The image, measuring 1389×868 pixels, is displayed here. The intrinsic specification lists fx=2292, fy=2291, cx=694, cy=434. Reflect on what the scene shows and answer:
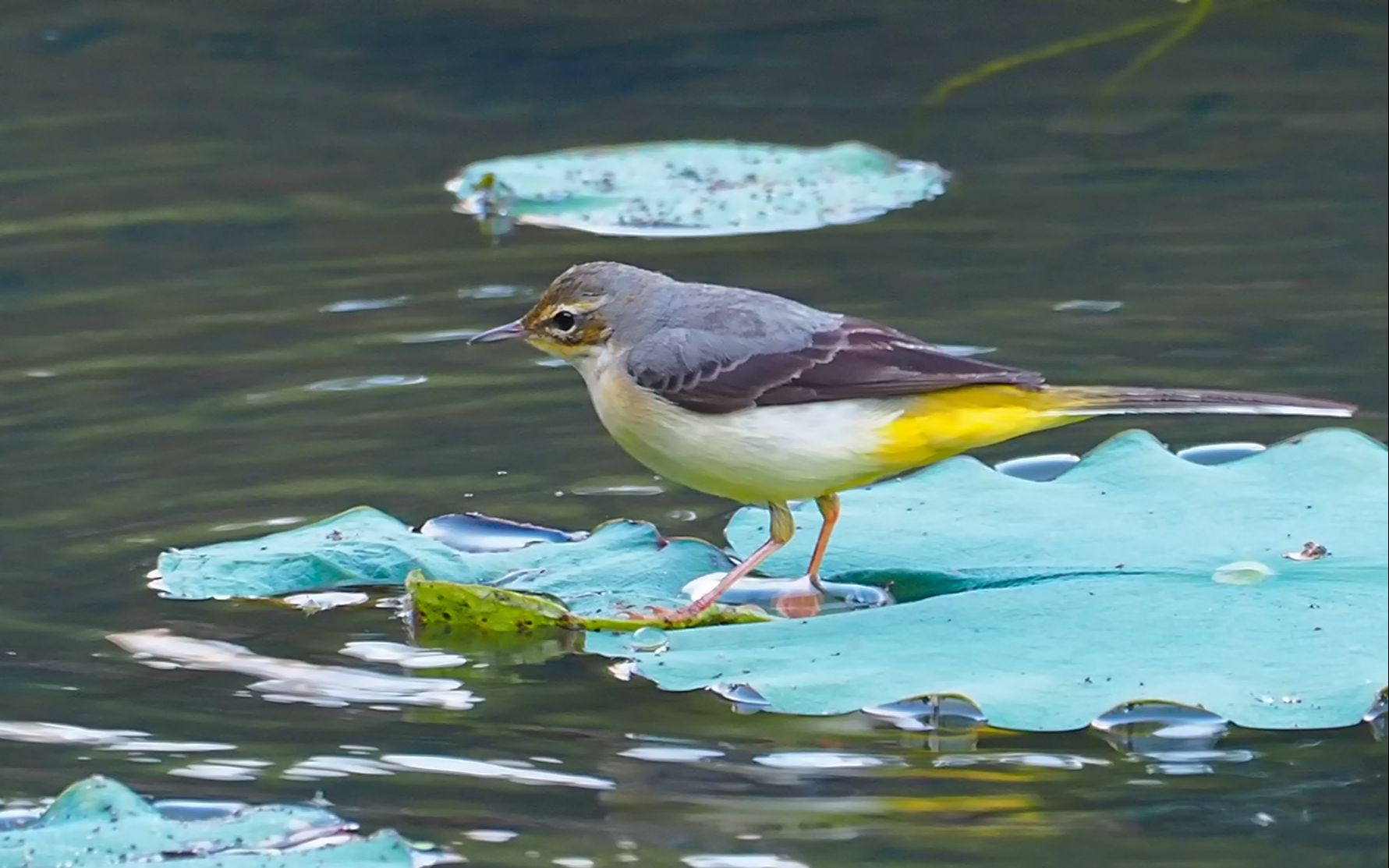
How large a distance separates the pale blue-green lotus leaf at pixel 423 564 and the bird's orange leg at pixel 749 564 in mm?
116

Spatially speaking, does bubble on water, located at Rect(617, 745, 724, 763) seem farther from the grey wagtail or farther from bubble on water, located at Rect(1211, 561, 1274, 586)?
bubble on water, located at Rect(1211, 561, 1274, 586)

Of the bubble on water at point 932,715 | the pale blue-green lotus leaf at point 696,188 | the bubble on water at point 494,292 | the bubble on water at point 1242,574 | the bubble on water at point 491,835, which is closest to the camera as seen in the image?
the bubble on water at point 491,835

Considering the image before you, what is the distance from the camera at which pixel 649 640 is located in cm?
667

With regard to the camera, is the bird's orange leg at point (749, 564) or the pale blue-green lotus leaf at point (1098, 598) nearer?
the pale blue-green lotus leaf at point (1098, 598)

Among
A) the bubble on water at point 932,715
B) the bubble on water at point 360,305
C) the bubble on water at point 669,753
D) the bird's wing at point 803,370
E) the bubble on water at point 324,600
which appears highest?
the bird's wing at point 803,370

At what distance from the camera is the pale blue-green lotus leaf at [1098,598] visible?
6047mm

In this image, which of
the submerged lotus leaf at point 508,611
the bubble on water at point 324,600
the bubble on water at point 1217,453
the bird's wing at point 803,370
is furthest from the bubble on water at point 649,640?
the bubble on water at point 1217,453

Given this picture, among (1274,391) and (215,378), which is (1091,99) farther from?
(215,378)

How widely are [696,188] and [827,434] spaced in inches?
234

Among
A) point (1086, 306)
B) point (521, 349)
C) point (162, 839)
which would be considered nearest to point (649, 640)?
point (162, 839)

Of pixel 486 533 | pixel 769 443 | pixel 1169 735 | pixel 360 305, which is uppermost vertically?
pixel 769 443

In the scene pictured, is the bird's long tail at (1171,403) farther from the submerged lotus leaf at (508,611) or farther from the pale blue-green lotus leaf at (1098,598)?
the submerged lotus leaf at (508,611)

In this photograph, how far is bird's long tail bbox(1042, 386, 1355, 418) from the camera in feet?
22.8

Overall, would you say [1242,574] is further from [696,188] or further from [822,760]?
[696,188]
